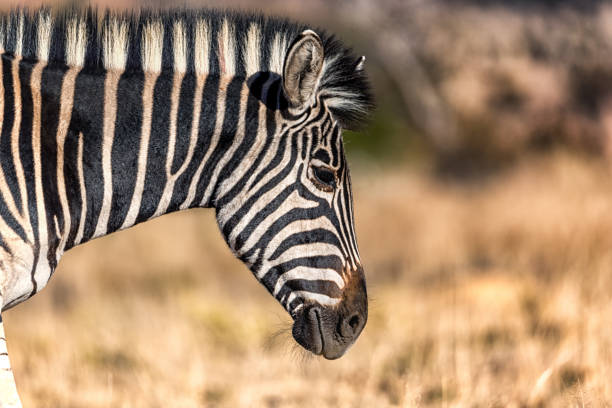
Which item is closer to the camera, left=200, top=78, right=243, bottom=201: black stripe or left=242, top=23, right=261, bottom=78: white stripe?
left=200, top=78, right=243, bottom=201: black stripe

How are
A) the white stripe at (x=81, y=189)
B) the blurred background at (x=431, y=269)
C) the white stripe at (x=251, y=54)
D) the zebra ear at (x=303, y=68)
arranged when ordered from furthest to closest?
the blurred background at (x=431, y=269) < the white stripe at (x=251, y=54) < the white stripe at (x=81, y=189) < the zebra ear at (x=303, y=68)

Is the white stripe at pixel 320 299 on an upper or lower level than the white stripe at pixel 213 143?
lower

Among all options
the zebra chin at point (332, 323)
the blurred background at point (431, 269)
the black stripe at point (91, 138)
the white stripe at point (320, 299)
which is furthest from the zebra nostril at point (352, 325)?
the black stripe at point (91, 138)

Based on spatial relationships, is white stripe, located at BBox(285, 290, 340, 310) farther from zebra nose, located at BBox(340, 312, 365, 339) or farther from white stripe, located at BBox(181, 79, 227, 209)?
white stripe, located at BBox(181, 79, 227, 209)

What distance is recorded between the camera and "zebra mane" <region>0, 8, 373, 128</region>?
4.51 m

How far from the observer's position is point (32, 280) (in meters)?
4.10

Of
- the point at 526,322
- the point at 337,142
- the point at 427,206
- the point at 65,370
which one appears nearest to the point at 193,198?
the point at 337,142

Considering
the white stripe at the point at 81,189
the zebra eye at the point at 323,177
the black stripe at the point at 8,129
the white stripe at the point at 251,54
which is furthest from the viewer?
the white stripe at the point at 251,54

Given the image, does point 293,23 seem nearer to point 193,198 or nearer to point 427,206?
point 193,198

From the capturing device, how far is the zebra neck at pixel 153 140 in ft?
14.4

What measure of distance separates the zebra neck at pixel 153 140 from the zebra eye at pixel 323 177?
1.06 feet

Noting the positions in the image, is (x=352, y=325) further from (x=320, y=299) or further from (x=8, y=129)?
(x=8, y=129)

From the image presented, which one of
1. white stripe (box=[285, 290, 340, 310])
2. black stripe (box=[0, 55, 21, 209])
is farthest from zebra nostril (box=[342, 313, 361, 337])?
black stripe (box=[0, 55, 21, 209])

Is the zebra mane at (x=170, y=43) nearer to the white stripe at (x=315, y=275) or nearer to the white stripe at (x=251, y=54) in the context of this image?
the white stripe at (x=251, y=54)
